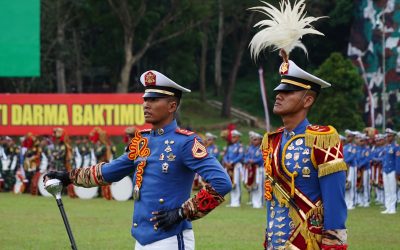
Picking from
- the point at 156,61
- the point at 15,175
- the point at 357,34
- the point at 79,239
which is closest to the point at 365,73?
the point at 357,34

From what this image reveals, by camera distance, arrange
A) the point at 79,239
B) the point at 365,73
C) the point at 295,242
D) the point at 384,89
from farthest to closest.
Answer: the point at 365,73, the point at 384,89, the point at 79,239, the point at 295,242

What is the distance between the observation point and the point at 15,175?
3334cm

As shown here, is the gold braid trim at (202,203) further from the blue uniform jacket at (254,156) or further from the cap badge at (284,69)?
the blue uniform jacket at (254,156)

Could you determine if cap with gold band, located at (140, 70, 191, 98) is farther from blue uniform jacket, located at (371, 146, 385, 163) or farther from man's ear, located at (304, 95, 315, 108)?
blue uniform jacket, located at (371, 146, 385, 163)

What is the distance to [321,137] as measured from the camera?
6902 mm

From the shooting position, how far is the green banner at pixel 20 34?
28062mm

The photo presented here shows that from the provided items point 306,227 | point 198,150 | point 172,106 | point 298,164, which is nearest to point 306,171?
point 298,164

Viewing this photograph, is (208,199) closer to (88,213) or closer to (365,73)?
(88,213)

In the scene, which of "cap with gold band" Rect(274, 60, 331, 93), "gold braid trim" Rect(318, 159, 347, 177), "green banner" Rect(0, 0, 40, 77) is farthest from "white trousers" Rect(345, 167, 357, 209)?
"gold braid trim" Rect(318, 159, 347, 177)

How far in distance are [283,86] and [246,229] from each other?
41.3ft

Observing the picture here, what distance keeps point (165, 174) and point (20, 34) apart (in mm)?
21237

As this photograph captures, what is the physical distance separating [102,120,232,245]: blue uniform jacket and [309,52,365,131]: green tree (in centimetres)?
4063

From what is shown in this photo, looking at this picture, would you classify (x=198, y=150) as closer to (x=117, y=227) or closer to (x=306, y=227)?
(x=306, y=227)

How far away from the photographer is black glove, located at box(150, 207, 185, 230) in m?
7.31
